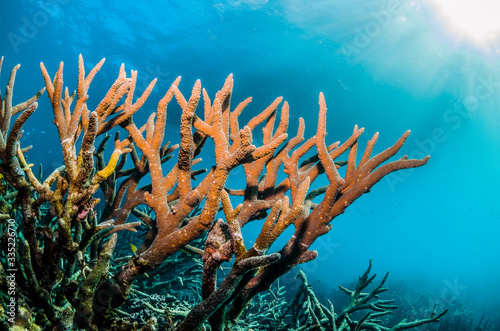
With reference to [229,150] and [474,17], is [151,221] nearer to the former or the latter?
[229,150]

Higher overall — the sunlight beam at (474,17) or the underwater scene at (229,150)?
the sunlight beam at (474,17)

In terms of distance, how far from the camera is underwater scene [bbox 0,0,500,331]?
1.69 meters

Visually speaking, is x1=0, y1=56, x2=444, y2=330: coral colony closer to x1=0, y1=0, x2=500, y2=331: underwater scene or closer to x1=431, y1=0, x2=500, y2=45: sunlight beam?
x1=0, y1=0, x2=500, y2=331: underwater scene

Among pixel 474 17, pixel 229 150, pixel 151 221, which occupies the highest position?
pixel 474 17

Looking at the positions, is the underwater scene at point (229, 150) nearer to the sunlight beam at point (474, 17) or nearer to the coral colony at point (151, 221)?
the coral colony at point (151, 221)

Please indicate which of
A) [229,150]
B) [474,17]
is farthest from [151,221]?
[474,17]

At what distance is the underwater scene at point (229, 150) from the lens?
1.69 m

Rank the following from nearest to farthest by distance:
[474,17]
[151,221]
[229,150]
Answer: [229,150], [151,221], [474,17]

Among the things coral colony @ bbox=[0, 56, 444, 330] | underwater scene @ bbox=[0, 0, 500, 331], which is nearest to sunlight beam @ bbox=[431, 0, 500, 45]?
underwater scene @ bbox=[0, 0, 500, 331]

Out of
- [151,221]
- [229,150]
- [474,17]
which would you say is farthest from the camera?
[474,17]

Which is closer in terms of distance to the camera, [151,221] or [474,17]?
[151,221]

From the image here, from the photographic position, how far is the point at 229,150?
2545mm

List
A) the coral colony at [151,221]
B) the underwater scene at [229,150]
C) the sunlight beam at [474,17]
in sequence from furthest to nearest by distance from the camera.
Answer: the sunlight beam at [474,17]
the underwater scene at [229,150]
the coral colony at [151,221]

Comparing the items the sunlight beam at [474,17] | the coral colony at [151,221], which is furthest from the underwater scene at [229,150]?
the sunlight beam at [474,17]
